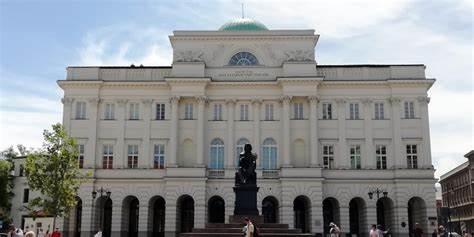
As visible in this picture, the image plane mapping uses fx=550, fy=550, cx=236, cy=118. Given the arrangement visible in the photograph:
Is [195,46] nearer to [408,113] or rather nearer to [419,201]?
[408,113]

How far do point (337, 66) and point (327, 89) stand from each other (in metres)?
2.70

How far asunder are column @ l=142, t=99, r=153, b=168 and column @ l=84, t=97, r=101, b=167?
4.44 metres

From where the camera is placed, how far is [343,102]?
56.2 m

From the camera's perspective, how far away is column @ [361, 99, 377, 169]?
181 ft

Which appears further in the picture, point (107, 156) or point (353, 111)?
point (353, 111)

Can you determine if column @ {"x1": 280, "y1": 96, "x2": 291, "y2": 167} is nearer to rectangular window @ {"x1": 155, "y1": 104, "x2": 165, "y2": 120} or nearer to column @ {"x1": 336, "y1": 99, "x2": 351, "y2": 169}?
column @ {"x1": 336, "y1": 99, "x2": 351, "y2": 169}

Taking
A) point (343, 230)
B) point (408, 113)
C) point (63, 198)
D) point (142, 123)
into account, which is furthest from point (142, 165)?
point (408, 113)

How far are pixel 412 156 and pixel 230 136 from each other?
719 inches

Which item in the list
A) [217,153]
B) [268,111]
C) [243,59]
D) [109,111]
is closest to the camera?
[217,153]

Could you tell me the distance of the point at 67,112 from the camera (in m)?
56.5

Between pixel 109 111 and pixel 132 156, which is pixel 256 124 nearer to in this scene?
pixel 132 156

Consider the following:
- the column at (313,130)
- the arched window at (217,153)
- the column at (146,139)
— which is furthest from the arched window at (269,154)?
the column at (146,139)

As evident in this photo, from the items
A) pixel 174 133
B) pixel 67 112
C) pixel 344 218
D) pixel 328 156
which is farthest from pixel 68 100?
pixel 344 218

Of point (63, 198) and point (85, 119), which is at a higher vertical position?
point (85, 119)
